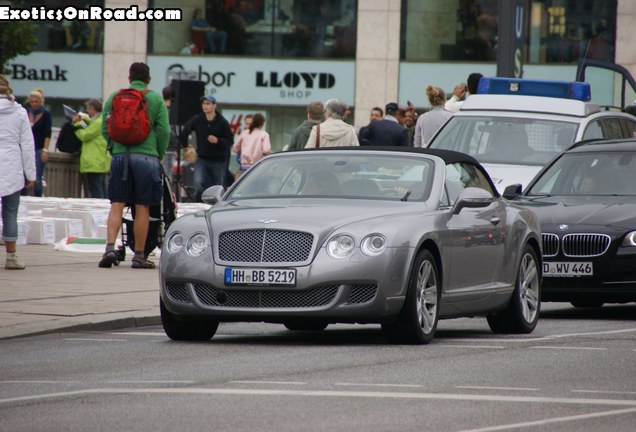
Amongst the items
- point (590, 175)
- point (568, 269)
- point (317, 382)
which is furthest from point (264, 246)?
point (590, 175)

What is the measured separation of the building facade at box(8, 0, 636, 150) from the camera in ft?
132

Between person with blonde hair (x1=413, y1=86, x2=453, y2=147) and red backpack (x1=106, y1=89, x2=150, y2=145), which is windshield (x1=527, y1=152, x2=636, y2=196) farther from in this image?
person with blonde hair (x1=413, y1=86, x2=453, y2=147)

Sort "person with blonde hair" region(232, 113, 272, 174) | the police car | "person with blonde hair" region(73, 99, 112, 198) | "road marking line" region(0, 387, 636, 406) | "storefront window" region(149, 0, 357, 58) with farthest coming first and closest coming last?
1. "storefront window" region(149, 0, 357, 58)
2. "person with blonde hair" region(232, 113, 272, 174)
3. "person with blonde hair" region(73, 99, 112, 198)
4. the police car
5. "road marking line" region(0, 387, 636, 406)

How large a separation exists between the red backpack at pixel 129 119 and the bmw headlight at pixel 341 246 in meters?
6.45

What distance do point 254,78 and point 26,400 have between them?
32960 millimetres

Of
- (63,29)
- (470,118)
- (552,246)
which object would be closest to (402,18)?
(63,29)

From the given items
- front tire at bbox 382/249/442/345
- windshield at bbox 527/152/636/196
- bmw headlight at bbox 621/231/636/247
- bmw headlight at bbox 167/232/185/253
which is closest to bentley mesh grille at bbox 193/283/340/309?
bmw headlight at bbox 167/232/185/253

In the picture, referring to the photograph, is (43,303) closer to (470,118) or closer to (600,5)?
(470,118)

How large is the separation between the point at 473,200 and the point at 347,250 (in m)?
1.44

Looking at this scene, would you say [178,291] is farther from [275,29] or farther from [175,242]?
[275,29]

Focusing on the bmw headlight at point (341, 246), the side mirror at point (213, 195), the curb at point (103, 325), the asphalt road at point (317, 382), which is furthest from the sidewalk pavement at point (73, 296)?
the bmw headlight at point (341, 246)

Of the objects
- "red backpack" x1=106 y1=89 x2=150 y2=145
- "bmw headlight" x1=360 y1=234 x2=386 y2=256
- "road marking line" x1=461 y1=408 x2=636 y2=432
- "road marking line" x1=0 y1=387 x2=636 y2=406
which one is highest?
"red backpack" x1=106 y1=89 x2=150 y2=145

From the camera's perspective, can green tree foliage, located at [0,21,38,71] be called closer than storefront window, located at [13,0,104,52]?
Yes

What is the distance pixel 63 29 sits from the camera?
41.3m
